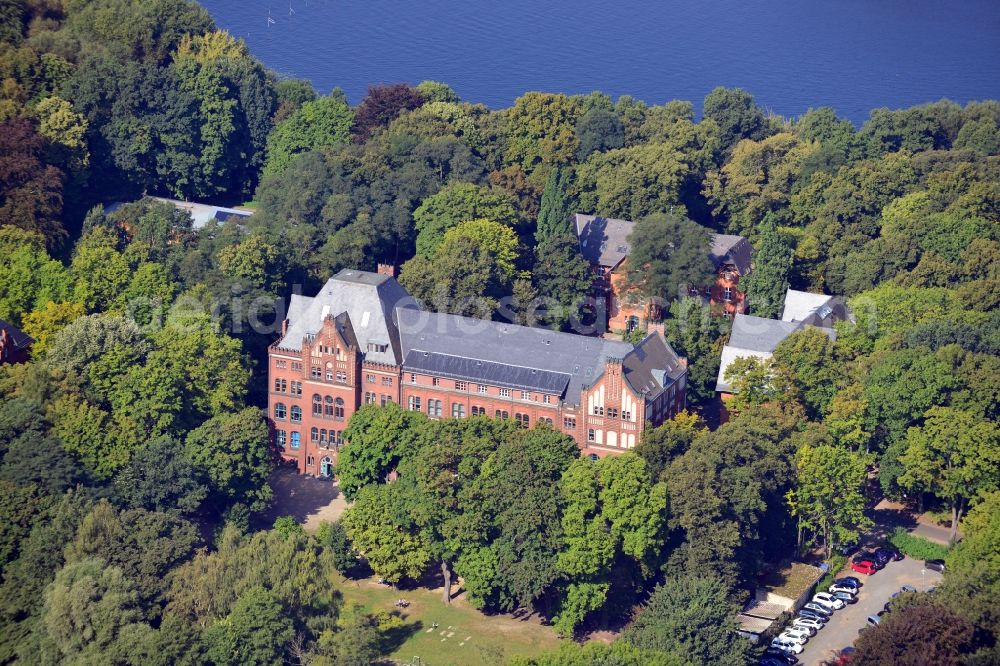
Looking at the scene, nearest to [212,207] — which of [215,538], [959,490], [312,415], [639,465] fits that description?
[312,415]

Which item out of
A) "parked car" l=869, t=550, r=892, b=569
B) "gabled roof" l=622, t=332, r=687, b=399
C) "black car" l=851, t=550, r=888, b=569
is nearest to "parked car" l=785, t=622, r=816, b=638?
"black car" l=851, t=550, r=888, b=569

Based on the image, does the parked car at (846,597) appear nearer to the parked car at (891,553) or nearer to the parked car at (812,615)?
the parked car at (812,615)

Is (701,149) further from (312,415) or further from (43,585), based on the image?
(43,585)

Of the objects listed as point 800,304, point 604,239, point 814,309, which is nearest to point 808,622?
point 814,309

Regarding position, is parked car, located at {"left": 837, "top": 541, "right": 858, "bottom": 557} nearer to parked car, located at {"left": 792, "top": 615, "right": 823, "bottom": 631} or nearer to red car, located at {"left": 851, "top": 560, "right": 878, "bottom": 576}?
red car, located at {"left": 851, "top": 560, "right": 878, "bottom": 576}

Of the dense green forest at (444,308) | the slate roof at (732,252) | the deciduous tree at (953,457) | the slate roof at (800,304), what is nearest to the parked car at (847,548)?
the dense green forest at (444,308)

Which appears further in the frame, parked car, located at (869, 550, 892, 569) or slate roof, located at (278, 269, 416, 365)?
slate roof, located at (278, 269, 416, 365)
